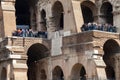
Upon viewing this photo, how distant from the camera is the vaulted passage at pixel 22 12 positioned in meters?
53.6

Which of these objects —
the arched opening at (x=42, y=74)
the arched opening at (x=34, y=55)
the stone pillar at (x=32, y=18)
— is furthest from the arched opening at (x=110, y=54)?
the stone pillar at (x=32, y=18)

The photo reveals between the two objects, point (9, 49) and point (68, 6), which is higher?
point (68, 6)

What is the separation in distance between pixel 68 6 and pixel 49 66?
560 centimetres

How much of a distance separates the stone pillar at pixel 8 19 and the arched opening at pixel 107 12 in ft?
26.5

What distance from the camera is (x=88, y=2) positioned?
1786 inches

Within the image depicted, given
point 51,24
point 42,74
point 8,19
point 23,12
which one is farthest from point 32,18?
point 42,74

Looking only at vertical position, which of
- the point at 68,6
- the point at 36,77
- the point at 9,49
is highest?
the point at 68,6

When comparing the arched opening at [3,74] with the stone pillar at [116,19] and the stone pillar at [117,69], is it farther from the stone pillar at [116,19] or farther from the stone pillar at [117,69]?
the stone pillar at [116,19]

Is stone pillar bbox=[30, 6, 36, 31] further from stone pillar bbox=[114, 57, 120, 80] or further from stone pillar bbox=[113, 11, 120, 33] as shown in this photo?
stone pillar bbox=[114, 57, 120, 80]

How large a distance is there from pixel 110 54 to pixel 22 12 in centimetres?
1578

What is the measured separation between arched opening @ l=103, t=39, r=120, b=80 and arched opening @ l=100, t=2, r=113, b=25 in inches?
141

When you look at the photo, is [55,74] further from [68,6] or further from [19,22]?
[19,22]

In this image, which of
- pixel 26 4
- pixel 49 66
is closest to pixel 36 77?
pixel 49 66

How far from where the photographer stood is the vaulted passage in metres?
53.6
